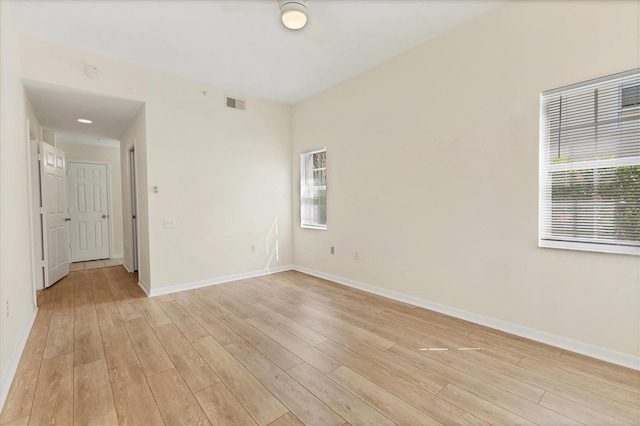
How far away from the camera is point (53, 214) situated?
4418 mm

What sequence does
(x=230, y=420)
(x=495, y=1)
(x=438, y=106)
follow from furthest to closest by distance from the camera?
(x=438, y=106)
(x=495, y=1)
(x=230, y=420)

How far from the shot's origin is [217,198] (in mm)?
4285

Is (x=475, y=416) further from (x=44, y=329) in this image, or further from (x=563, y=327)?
(x=44, y=329)

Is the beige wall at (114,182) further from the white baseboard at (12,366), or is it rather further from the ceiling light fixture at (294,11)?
the ceiling light fixture at (294,11)

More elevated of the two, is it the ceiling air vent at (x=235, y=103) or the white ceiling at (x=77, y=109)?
the ceiling air vent at (x=235, y=103)

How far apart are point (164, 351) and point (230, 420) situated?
1099 mm

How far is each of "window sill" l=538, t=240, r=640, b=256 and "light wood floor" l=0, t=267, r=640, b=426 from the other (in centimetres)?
83

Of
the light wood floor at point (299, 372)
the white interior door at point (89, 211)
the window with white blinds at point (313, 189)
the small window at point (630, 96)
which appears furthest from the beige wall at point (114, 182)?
the small window at point (630, 96)

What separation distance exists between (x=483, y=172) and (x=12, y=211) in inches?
166

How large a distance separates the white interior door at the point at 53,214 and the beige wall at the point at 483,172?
441 cm

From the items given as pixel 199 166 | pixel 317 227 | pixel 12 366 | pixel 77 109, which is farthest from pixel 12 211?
pixel 317 227

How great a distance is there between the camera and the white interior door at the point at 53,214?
4.10m

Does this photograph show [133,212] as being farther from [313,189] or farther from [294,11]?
[294,11]

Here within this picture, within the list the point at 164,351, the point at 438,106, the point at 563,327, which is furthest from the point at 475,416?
the point at 438,106
